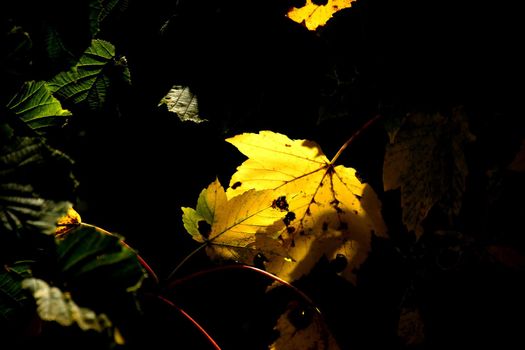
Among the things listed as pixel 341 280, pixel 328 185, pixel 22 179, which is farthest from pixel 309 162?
pixel 22 179

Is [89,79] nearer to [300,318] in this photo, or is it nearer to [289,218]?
[289,218]

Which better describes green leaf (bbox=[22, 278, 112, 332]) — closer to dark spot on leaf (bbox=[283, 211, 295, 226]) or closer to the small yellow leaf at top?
the small yellow leaf at top

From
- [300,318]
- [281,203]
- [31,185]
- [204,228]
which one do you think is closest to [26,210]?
[31,185]

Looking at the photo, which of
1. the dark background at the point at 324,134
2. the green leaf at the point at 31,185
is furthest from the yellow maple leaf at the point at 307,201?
the green leaf at the point at 31,185

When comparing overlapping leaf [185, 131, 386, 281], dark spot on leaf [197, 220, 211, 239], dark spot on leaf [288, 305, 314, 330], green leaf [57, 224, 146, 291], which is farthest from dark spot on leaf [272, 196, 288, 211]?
green leaf [57, 224, 146, 291]

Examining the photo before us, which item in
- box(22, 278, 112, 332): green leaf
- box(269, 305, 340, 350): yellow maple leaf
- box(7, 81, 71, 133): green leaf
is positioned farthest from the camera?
box(269, 305, 340, 350): yellow maple leaf

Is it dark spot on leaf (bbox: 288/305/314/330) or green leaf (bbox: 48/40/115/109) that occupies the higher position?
green leaf (bbox: 48/40/115/109)

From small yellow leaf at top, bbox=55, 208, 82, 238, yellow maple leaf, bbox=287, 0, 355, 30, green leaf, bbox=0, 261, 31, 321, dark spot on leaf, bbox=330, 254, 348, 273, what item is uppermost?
yellow maple leaf, bbox=287, 0, 355, 30

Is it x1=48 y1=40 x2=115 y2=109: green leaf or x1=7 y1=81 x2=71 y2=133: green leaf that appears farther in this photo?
x1=48 y1=40 x2=115 y2=109: green leaf
